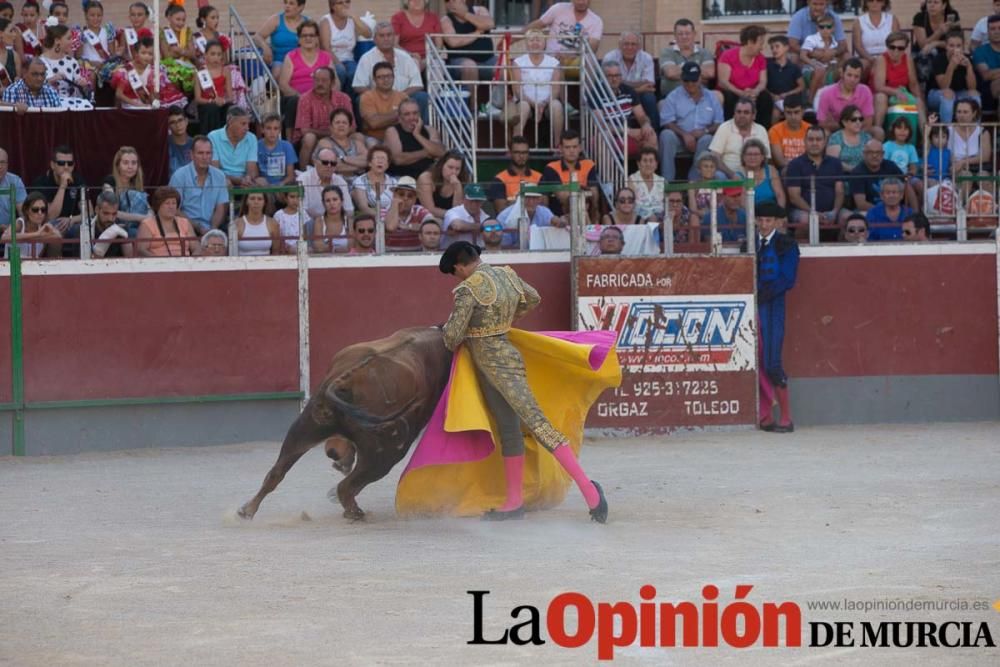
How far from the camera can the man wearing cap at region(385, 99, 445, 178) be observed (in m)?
12.5

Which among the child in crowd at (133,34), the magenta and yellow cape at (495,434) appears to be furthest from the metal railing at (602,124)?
the magenta and yellow cape at (495,434)

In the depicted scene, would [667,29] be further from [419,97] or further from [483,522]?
[483,522]

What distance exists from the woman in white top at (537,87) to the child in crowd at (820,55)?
2245 mm

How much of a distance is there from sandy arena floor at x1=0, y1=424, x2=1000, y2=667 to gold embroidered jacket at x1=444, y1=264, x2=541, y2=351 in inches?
36.1

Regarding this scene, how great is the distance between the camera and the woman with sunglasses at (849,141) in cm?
1301

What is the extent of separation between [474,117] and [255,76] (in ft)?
6.10

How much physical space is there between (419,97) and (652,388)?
3.33 m

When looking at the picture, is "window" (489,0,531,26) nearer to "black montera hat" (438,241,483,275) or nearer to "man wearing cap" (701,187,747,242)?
"man wearing cap" (701,187,747,242)

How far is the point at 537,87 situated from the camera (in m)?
13.6

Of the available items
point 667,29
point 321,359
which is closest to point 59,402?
point 321,359

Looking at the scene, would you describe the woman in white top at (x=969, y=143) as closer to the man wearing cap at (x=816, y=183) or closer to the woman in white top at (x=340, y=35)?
the man wearing cap at (x=816, y=183)

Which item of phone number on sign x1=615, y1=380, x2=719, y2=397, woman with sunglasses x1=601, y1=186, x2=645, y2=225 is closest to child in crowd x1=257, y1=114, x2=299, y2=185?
woman with sunglasses x1=601, y1=186, x2=645, y2=225

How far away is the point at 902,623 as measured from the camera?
566cm

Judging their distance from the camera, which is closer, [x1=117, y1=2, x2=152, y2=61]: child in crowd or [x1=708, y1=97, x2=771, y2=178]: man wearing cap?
[x1=117, y1=2, x2=152, y2=61]: child in crowd
